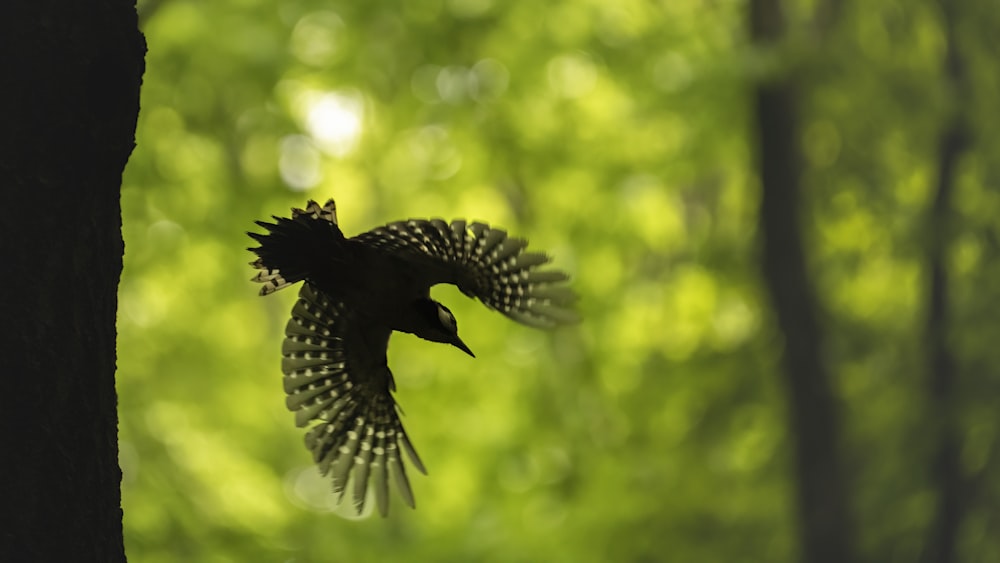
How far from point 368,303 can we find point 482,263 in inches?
15.3

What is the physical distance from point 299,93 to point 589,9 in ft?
4.56

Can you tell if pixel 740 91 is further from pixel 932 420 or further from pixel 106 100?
pixel 106 100

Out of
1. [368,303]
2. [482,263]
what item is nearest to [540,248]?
[482,263]

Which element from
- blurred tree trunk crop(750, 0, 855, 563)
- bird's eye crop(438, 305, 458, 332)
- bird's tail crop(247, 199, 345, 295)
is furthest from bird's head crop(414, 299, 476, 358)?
blurred tree trunk crop(750, 0, 855, 563)

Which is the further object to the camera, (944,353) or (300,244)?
(944,353)

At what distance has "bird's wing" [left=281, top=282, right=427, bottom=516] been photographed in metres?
1.75

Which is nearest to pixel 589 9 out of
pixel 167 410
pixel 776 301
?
pixel 776 301

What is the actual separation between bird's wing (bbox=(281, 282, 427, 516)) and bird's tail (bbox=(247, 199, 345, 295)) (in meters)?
0.18

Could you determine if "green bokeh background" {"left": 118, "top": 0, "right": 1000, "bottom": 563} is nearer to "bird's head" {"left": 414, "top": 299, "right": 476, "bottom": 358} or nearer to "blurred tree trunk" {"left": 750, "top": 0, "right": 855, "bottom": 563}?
"blurred tree trunk" {"left": 750, "top": 0, "right": 855, "bottom": 563}

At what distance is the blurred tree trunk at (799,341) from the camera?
199 inches

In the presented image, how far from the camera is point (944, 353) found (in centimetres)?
541

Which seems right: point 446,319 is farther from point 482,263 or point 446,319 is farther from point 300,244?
point 482,263

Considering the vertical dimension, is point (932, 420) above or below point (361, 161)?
below

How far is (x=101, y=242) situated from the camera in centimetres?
142
